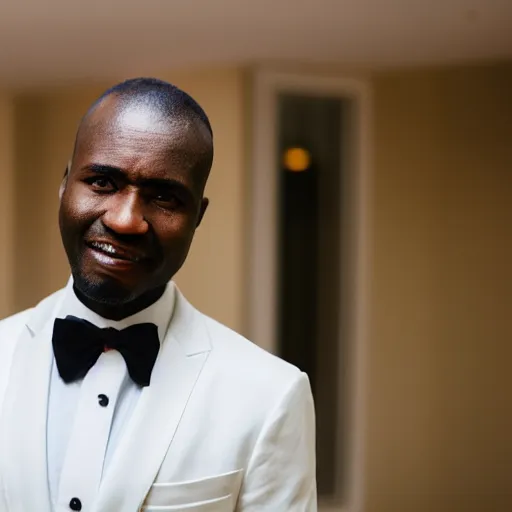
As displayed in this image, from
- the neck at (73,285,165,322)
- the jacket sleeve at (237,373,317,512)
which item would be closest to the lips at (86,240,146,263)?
the neck at (73,285,165,322)

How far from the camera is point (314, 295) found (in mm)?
2748

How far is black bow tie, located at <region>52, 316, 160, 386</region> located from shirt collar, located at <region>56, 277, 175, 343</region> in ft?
0.06

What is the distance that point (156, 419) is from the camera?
102 centimetres

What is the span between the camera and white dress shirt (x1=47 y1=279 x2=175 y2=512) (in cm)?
99

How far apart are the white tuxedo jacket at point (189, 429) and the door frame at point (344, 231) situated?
150 centimetres

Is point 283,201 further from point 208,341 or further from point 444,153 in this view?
point 208,341

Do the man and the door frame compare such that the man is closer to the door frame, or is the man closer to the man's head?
the man's head

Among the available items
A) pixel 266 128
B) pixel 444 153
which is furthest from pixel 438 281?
pixel 266 128

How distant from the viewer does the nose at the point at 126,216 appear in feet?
3.15

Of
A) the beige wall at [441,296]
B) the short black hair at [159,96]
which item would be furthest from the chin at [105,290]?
the beige wall at [441,296]

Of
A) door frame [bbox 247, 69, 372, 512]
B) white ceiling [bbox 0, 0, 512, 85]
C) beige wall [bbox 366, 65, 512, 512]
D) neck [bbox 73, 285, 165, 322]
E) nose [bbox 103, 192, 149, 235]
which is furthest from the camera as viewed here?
beige wall [bbox 366, 65, 512, 512]

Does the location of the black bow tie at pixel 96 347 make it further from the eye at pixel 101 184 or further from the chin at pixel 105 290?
the eye at pixel 101 184

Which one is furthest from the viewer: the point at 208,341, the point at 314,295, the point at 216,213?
the point at 314,295

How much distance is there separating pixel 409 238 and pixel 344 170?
0.34 meters
